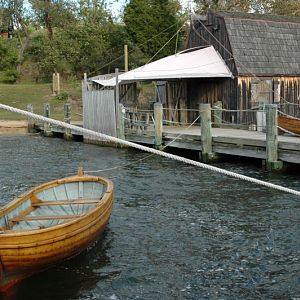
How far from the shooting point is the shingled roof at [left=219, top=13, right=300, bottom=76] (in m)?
24.0

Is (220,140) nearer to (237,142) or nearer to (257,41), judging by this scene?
(237,142)

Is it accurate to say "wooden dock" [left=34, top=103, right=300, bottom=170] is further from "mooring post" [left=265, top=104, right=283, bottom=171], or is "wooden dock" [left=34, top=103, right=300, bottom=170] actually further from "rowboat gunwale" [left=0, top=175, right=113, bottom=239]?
"rowboat gunwale" [left=0, top=175, right=113, bottom=239]

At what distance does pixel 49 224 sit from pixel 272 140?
26.6ft

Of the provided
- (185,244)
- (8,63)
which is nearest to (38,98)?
(8,63)

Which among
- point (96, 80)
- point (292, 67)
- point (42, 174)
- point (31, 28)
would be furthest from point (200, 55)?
point (31, 28)

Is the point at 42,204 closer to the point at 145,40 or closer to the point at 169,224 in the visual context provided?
the point at 169,224

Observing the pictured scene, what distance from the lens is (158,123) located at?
21125 millimetres

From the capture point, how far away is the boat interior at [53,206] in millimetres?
9880

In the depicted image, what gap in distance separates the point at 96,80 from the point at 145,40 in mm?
12342

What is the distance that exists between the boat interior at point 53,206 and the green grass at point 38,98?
982 inches

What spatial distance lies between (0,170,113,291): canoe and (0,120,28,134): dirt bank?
22679 mm

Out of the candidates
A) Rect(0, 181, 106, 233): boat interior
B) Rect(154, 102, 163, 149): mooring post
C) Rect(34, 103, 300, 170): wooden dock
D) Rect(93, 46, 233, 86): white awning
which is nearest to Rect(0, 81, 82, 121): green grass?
Rect(93, 46, 233, 86): white awning

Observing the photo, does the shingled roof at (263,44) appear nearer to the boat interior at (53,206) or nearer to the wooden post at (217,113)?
the wooden post at (217,113)

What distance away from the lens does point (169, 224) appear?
11664 mm
